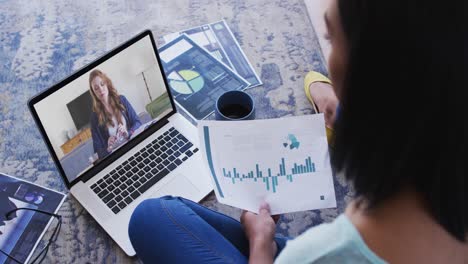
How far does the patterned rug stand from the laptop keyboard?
0.24 ft

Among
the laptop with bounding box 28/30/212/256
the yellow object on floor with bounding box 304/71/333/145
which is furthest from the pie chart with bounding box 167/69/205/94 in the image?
the yellow object on floor with bounding box 304/71/333/145

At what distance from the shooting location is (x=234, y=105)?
3.37ft

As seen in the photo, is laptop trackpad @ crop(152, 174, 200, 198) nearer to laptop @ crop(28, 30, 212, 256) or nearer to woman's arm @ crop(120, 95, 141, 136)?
laptop @ crop(28, 30, 212, 256)

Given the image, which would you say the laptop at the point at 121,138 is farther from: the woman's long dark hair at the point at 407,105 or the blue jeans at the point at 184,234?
the woman's long dark hair at the point at 407,105

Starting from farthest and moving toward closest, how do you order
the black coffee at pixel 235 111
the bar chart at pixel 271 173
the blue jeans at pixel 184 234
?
the black coffee at pixel 235 111, the bar chart at pixel 271 173, the blue jeans at pixel 184 234

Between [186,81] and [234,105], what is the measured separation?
226 millimetres

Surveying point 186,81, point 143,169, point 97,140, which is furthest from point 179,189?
point 186,81

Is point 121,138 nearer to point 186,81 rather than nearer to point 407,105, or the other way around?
point 186,81

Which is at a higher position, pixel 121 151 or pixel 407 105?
pixel 407 105

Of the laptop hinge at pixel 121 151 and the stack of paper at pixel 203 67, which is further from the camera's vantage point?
the stack of paper at pixel 203 67

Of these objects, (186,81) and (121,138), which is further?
(186,81)

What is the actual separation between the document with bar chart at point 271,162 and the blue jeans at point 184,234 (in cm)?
5

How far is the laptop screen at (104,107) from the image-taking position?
915 mm

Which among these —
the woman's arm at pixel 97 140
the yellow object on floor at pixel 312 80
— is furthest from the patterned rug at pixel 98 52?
the woman's arm at pixel 97 140
